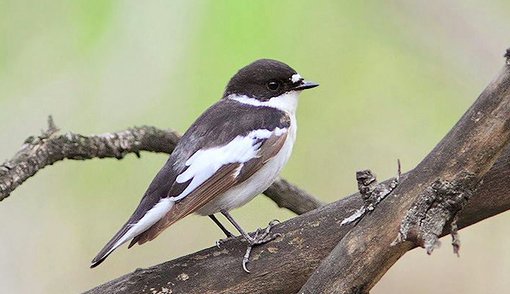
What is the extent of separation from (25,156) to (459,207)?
149 centimetres

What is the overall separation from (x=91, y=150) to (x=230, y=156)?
1.67 feet

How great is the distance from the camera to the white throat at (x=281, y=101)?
3465mm

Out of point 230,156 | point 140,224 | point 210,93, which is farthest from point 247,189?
point 210,93

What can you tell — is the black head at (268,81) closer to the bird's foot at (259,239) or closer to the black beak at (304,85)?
the black beak at (304,85)

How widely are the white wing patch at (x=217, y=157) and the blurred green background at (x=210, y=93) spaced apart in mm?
585

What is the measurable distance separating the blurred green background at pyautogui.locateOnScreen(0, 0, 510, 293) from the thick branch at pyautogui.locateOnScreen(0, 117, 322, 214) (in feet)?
1.53

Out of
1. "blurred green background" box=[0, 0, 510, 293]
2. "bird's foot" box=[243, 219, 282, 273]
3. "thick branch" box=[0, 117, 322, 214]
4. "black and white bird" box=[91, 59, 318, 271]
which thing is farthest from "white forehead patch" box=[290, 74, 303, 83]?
"bird's foot" box=[243, 219, 282, 273]

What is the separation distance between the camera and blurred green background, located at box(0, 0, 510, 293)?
3.79 metres

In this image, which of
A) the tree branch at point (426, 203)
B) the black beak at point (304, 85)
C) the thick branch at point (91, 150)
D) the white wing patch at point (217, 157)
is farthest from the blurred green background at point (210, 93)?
the tree branch at point (426, 203)

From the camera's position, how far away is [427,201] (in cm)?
212

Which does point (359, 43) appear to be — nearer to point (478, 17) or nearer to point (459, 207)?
point (478, 17)

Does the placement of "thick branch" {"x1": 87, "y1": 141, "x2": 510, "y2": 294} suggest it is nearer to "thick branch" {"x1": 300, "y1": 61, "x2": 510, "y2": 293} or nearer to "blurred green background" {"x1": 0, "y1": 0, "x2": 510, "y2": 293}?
"thick branch" {"x1": 300, "y1": 61, "x2": 510, "y2": 293}

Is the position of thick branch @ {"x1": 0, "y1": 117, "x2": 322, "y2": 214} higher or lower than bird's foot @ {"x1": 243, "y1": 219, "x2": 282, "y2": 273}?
higher

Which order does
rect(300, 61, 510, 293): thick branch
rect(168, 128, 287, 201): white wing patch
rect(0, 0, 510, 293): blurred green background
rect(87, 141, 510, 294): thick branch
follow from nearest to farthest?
1. rect(300, 61, 510, 293): thick branch
2. rect(87, 141, 510, 294): thick branch
3. rect(168, 128, 287, 201): white wing patch
4. rect(0, 0, 510, 293): blurred green background
